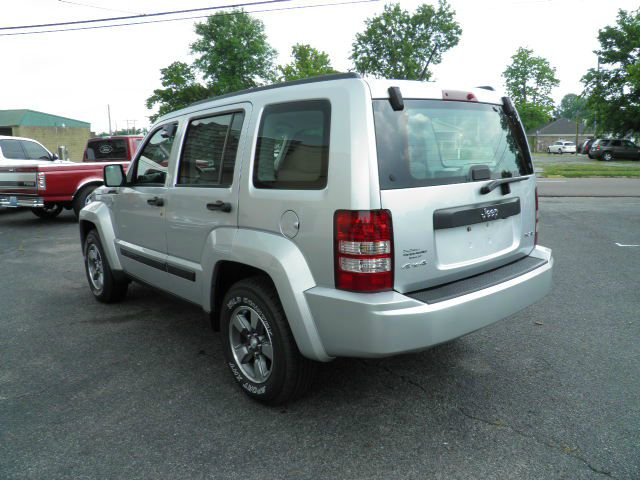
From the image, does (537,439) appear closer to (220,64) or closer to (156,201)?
(156,201)

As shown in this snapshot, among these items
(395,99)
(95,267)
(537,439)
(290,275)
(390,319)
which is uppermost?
(395,99)

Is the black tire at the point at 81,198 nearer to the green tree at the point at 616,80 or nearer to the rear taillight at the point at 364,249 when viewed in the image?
the rear taillight at the point at 364,249

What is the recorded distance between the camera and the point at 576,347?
3975 millimetres

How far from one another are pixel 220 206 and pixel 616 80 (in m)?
49.2

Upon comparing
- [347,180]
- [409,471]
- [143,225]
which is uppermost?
[347,180]

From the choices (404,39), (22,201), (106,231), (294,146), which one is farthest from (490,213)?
(404,39)

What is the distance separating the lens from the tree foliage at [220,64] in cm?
5812

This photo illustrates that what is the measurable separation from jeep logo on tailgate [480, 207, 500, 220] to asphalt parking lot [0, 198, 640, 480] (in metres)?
1.14

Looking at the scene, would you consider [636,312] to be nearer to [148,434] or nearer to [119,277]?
[148,434]

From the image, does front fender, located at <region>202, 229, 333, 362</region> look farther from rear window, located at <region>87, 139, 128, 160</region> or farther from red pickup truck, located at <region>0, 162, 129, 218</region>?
rear window, located at <region>87, 139, 128, 160</region>

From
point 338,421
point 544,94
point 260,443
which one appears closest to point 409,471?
point 338,421

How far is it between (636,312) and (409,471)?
3.40 metres

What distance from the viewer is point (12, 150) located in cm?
1253

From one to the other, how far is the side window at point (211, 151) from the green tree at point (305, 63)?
44374mm
